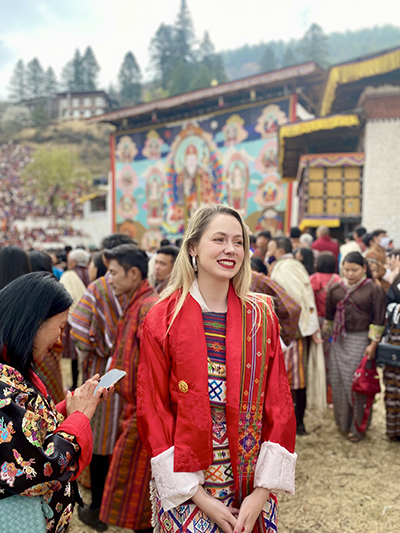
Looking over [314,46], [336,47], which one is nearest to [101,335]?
[314,46]

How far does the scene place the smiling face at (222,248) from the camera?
1.69 metres

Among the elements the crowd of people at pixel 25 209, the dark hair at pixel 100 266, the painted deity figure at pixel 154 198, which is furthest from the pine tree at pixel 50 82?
the dark hair at pixel 100 266

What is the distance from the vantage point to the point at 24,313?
1.44 meters

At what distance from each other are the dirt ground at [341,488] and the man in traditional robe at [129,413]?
1.46 feet

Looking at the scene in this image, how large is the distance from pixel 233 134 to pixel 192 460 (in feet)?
57.7

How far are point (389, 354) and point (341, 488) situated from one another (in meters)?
1.10

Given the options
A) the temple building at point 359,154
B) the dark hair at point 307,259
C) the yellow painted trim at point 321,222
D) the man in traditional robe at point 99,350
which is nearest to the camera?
the man in traditional robe at point 99,350

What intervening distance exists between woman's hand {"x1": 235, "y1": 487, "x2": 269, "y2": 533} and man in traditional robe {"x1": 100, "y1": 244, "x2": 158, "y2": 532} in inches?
42.9

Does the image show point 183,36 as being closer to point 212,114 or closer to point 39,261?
point 212,114

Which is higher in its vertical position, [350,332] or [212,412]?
[212,412]

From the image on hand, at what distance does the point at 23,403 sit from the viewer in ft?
4.45

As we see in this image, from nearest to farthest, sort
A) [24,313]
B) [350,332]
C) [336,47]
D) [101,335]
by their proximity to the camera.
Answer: [24,313]
[101,335]
[350,332]
[336,47]

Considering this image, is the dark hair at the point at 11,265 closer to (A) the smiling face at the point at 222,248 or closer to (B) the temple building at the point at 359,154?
(A) the smiling face at the point at 222,248

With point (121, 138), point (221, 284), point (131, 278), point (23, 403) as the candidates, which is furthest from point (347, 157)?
point (121, 138)
